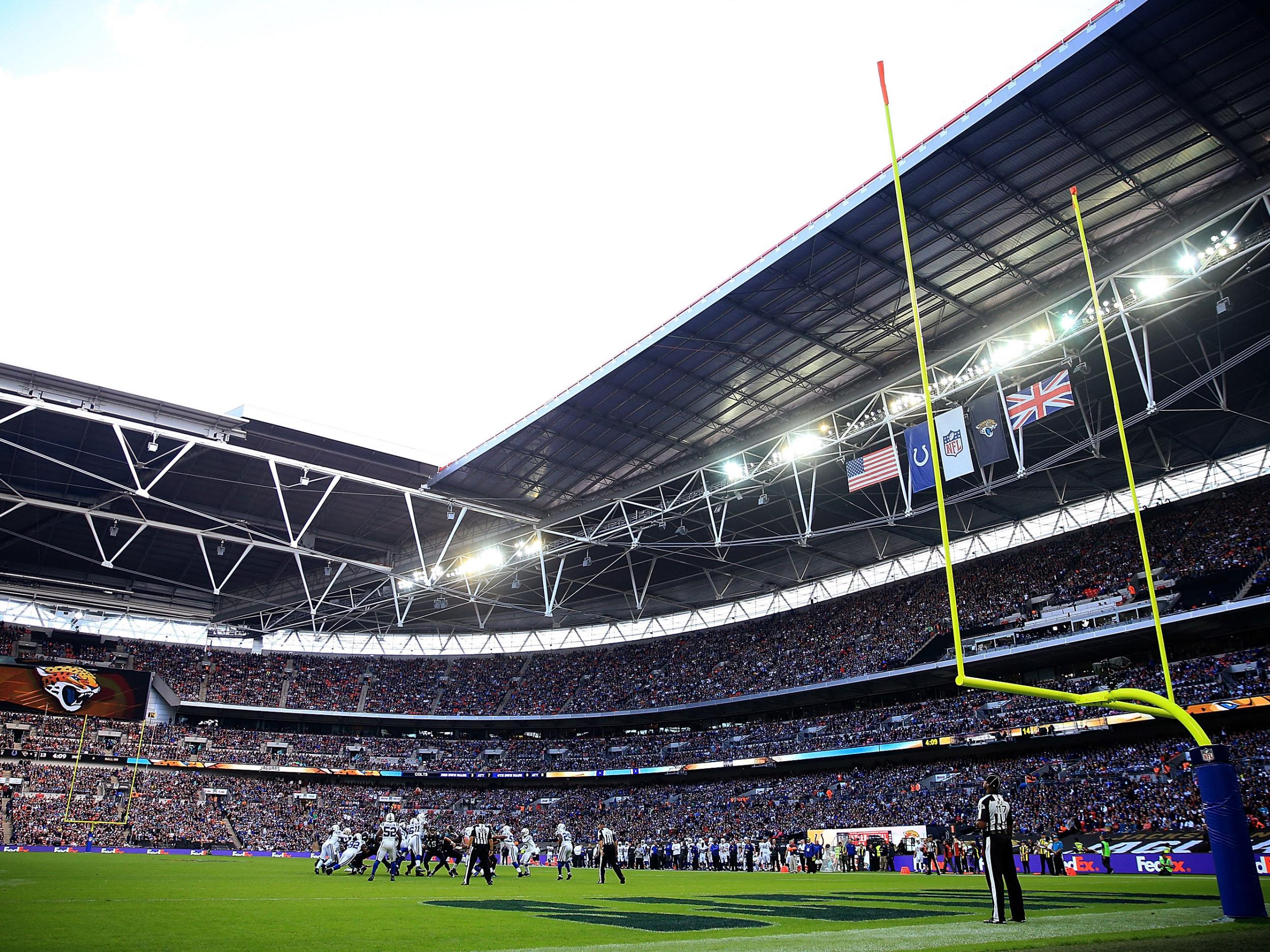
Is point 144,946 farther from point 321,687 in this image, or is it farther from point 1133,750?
point 321,687

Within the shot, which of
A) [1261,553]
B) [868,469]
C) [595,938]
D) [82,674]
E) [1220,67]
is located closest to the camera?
[595,938]

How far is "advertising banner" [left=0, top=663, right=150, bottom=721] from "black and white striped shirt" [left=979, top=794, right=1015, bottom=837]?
5535 cm

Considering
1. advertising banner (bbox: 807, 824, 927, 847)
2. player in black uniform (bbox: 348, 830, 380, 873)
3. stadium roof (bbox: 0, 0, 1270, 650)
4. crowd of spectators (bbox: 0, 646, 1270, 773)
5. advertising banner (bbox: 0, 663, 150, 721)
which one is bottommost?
advertising banner (bbox: 807, 824, 927, 847)

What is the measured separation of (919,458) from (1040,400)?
4.19 meters

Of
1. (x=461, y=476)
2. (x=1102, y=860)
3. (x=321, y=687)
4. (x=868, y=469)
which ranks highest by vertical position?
(x=461, y=476)

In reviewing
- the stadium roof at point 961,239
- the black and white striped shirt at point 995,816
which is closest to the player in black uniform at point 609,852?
the black and white striped shirt at point 995,816

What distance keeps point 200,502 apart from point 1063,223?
38.0m

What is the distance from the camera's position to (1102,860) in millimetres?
26609

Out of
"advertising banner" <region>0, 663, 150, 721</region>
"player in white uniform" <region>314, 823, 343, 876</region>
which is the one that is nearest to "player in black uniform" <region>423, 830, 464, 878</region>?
"player in white uniform" <region>314, 823, 343, 876</region>

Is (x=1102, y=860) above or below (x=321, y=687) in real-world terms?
below

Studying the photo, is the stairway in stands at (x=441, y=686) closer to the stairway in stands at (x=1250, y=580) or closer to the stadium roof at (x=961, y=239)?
the stadium roof at (x=961, y=239)

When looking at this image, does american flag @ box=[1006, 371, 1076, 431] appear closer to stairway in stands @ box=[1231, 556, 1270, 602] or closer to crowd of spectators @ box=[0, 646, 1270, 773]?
stairway in stands @ box=[1231, 556, 1270, 602]

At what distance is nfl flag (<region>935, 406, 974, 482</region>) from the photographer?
28.4 metres

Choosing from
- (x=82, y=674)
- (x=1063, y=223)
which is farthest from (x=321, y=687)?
(x=1063, y=223)
